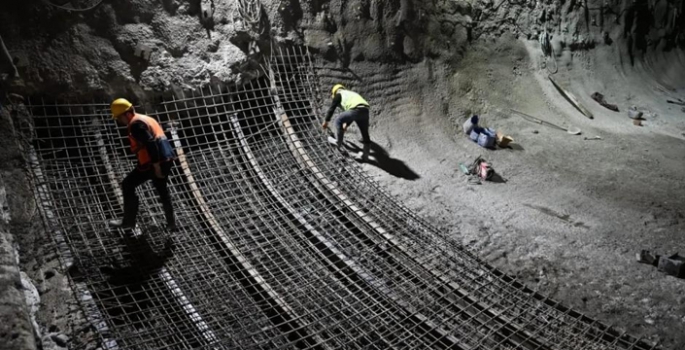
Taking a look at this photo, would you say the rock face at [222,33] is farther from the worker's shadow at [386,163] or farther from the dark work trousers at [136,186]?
the dark work trousers at [136,186]

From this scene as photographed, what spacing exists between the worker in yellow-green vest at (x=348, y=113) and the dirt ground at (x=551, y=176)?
1.32 ft

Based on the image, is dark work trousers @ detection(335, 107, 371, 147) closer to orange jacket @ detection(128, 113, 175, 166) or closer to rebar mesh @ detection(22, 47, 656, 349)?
rebar mesh @ detection(22, 47, 656, 349)

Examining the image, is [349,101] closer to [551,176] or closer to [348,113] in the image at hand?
[348,113]

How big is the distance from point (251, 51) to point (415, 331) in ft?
12.3

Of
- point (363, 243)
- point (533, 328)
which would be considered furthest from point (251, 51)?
point (533, 328)

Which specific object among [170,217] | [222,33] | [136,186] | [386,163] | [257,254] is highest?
[222,33]

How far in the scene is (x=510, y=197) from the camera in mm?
5227

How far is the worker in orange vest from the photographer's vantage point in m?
3.74

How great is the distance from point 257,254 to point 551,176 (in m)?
3.53

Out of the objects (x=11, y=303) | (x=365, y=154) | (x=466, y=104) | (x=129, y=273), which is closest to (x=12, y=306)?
(x=11, y=303)

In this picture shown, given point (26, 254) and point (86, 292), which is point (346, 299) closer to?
point (86, 292)

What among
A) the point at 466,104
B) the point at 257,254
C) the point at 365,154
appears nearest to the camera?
the point at 257,254

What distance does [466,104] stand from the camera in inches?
274

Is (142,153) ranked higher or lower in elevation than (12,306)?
higher
